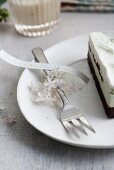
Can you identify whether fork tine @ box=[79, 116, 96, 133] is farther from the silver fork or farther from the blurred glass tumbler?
the blurred glass tumbler

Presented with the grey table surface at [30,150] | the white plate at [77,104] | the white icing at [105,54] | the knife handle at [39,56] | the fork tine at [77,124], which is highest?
the white icing at [105,54]

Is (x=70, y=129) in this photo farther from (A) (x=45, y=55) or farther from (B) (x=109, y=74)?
(A) (x=45, y=55)

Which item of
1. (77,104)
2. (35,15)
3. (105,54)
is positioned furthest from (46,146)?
(35,15)

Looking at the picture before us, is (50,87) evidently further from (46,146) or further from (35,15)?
(35,15)

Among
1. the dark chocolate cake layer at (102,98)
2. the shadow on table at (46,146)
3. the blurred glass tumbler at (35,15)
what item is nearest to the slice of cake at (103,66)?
the dark chocolate cake layer at (102,98)

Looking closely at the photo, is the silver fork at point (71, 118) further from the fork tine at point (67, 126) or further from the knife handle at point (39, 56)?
the knife handle at point (39, 56)

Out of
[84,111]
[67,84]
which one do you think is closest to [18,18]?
[67,84]
